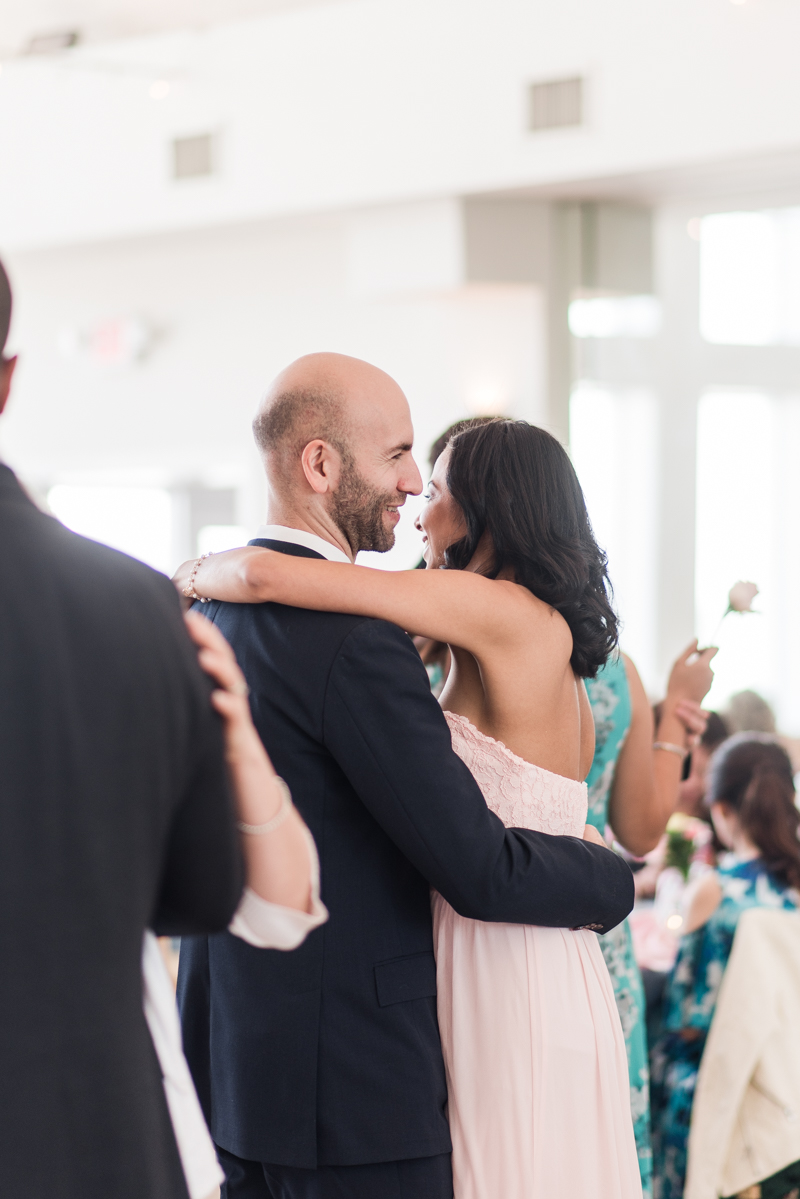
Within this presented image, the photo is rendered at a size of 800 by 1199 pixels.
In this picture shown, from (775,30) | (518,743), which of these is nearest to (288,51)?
(775,30)

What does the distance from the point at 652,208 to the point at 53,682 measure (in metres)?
6.04

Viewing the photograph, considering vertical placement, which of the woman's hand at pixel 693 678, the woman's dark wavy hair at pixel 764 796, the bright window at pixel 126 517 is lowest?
the woman's dark wavy hair at pixel 764 796

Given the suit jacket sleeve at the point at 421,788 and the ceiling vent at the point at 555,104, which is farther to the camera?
the ceiling vent at the point at 555,104

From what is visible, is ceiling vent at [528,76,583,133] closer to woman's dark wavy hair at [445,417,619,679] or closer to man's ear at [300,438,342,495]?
woman's dark wavy hair at [445,417,619,679]

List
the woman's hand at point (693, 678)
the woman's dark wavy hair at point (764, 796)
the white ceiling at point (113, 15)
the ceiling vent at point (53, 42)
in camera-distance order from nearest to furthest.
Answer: the woman's hand at point (693, 678) → the woman's dark wavy hair at point (764, 796) → the white ceiling at point (113, 15) → the ceiling vent at point (53, 42)

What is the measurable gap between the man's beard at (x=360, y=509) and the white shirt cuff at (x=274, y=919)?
0.67 meters

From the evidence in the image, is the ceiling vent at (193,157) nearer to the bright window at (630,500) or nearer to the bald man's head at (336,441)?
the bright window at (630,500)

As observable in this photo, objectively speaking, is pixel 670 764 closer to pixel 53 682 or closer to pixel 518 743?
pixel 518 743

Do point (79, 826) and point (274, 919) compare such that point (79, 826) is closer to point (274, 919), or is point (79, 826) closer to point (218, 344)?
point (274, 919)

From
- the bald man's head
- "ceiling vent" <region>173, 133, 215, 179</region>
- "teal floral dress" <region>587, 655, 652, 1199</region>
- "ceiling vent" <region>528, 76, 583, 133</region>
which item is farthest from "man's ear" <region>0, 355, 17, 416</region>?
"ceiling vent" <region>173, 133, 215, 179</region>

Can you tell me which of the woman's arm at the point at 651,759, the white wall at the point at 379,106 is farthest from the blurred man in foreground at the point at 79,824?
the white wall at the point at 379,106

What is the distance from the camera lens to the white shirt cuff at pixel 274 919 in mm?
1047

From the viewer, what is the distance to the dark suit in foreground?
855mm

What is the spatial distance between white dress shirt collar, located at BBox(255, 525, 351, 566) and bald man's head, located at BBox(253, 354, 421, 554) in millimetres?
34
